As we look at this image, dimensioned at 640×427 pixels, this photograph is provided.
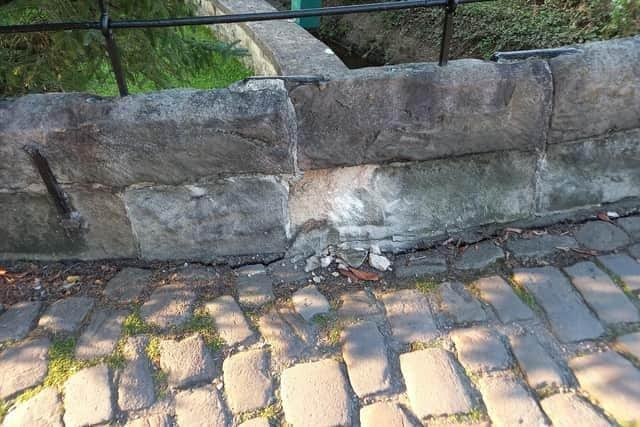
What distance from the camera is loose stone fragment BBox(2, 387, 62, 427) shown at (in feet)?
5.30

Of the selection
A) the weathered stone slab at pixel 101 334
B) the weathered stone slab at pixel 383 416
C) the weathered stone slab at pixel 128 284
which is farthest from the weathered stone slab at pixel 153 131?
the weathered stone slab at pixel 383 416

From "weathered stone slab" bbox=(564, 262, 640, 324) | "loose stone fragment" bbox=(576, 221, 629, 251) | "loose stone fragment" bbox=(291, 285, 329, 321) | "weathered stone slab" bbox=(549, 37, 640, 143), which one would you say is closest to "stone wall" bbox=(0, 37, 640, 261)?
"weathered stone slab" bbox=(549, 37, 640, 143)

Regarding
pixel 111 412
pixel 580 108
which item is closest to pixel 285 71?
pixel 580 108

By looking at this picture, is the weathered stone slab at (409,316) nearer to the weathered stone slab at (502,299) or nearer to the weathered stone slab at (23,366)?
the weathered stone slab at (502,299)

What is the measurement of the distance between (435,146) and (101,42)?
1.58 metres

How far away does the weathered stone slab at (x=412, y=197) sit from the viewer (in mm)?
2160

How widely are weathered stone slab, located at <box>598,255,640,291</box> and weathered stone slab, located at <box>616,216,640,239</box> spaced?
17 cm

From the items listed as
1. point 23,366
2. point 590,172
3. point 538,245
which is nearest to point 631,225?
A: point 590,172

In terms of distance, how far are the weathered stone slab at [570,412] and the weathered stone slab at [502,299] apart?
33 centimetres

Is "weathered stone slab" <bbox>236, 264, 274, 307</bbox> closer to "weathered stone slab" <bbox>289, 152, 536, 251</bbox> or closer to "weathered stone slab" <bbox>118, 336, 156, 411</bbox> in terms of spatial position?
"weathered stone slab" <bbox>289, 152, 536, 251</bbox>

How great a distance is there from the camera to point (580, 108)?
6.94ft

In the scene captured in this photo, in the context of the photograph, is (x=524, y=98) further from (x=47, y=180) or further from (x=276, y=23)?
(x=276, y=23)

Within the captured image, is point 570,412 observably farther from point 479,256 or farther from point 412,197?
point 412,197

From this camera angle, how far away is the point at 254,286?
213 cm
